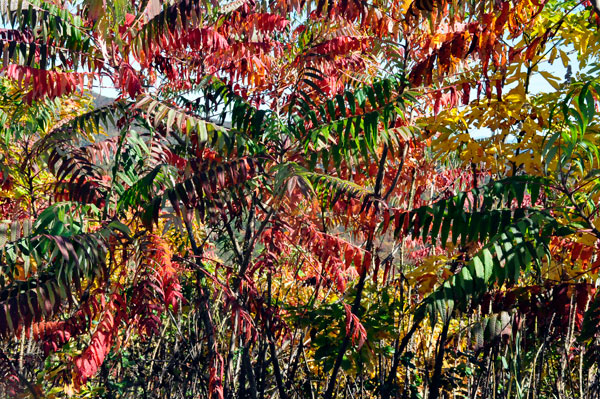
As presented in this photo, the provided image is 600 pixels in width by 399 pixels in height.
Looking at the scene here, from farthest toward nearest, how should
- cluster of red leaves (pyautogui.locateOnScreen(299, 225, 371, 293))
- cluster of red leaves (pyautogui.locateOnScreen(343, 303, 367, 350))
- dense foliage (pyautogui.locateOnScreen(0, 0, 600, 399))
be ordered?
1. cluster of red leaves (pyautogui.locateOnScreen(299, 225, 371, 293))
2. cluster of red leaves (pyautogui.locateOnScreen(343, 303, 367, 350))
3. dense foliage (pyautogui.locateOnScreen(0, 0, 600, 399))

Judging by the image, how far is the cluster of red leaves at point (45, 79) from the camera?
3.29 m

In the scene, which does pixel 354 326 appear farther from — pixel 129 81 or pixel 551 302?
pixel 129 81

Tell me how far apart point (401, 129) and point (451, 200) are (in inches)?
25.1

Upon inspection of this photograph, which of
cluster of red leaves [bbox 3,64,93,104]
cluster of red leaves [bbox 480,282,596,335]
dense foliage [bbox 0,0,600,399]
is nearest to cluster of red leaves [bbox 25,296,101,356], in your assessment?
dense foliage [bbox 0,0,600,399]

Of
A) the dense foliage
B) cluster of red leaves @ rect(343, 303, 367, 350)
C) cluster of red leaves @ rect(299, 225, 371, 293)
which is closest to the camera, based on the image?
the dense foliage

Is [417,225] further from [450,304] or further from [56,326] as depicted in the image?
[56,326]

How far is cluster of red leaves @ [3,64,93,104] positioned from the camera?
329 cm

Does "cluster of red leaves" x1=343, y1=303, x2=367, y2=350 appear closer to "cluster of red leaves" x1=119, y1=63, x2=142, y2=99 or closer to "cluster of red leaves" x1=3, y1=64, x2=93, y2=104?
"cluster of red leaves" x1=119, y1=63, x2=142, y2=99

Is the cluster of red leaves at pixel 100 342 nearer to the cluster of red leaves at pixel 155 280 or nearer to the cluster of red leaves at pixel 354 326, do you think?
the cluster of red leaves at pixel 155 280

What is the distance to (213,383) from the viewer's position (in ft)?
10.8

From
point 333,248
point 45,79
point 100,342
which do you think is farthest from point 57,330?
point 333,248

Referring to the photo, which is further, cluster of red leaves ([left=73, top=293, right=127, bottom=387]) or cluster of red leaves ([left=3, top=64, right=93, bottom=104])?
cluster of red leaves ([left=3, top=64, right=93, bottom=104])

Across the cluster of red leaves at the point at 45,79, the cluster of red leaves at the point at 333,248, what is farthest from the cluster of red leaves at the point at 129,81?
the cluster of red leaves at the point at 333,248

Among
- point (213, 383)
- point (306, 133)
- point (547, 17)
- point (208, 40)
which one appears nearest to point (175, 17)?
point (208, 40)
